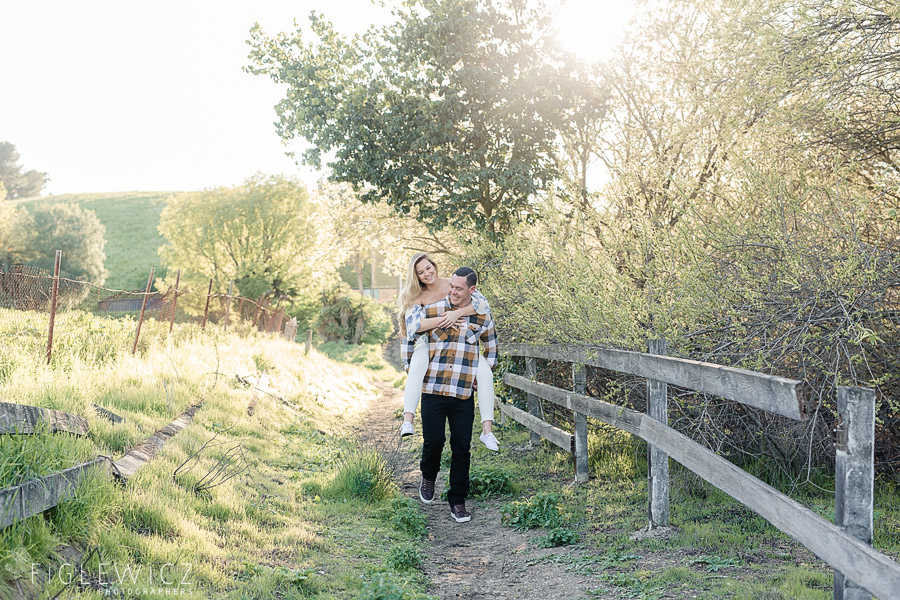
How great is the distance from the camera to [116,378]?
25.4 feet

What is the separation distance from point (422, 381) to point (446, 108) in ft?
20.1

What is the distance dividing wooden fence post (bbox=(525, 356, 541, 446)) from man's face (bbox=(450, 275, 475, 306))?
122 inches

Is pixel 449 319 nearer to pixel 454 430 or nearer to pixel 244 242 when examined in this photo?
→ pixel 454 430

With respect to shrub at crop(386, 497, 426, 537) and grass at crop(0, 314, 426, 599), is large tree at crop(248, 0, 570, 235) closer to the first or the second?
grass at crop(0, 314, 426, 599)

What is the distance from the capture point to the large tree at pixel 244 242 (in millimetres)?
35094

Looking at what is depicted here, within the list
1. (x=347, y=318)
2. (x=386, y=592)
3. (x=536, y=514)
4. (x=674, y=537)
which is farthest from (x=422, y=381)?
(x=347, y=318)

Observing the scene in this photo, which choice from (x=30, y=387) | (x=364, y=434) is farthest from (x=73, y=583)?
(x=364, y=434)

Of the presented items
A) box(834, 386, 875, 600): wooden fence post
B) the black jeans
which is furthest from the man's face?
box(834, 386, 875, 600): wooden fence post

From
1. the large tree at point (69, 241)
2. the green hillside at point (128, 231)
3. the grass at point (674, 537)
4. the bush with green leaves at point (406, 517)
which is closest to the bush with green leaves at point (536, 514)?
the grass at point (674, 537)

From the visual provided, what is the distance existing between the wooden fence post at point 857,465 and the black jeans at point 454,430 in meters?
3.72

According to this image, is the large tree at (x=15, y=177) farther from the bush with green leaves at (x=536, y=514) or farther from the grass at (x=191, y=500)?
the bush with green leaves at (x=536, y=514)

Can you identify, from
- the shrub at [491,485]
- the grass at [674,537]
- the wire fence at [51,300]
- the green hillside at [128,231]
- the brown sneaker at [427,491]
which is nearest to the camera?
the grass at [674,537]

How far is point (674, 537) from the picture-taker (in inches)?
198

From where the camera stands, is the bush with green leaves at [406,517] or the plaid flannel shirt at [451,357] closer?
the bush with green leaves at [406,517]
